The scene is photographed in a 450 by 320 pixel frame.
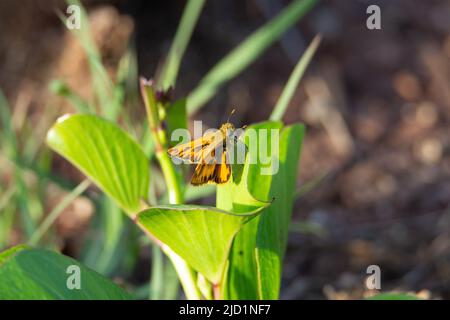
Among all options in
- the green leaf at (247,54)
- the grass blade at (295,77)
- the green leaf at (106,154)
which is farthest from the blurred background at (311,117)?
the green leaf at (106,154)

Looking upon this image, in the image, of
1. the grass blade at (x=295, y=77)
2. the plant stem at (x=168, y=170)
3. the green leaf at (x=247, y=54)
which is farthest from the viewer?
the green leaf at (x=247, y=54)

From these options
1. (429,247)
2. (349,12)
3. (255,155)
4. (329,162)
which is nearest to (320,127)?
(329,162)

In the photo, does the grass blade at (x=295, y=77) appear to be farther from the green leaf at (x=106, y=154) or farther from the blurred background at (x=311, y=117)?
the blurred background at (x=311, y=117)

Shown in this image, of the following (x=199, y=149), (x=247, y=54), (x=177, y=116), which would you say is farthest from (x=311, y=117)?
(x=199, y=149)

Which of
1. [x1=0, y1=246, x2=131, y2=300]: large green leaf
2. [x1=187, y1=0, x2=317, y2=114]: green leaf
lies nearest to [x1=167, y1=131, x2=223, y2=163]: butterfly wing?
[x1=0, y1=246, x2=131, y2=300]: large green leaf

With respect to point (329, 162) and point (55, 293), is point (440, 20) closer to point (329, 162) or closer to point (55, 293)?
point (329, 162)

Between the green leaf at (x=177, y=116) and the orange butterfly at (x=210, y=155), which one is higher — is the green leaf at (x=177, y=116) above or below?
above

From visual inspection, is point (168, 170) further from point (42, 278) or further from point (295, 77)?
point (295, 77)
